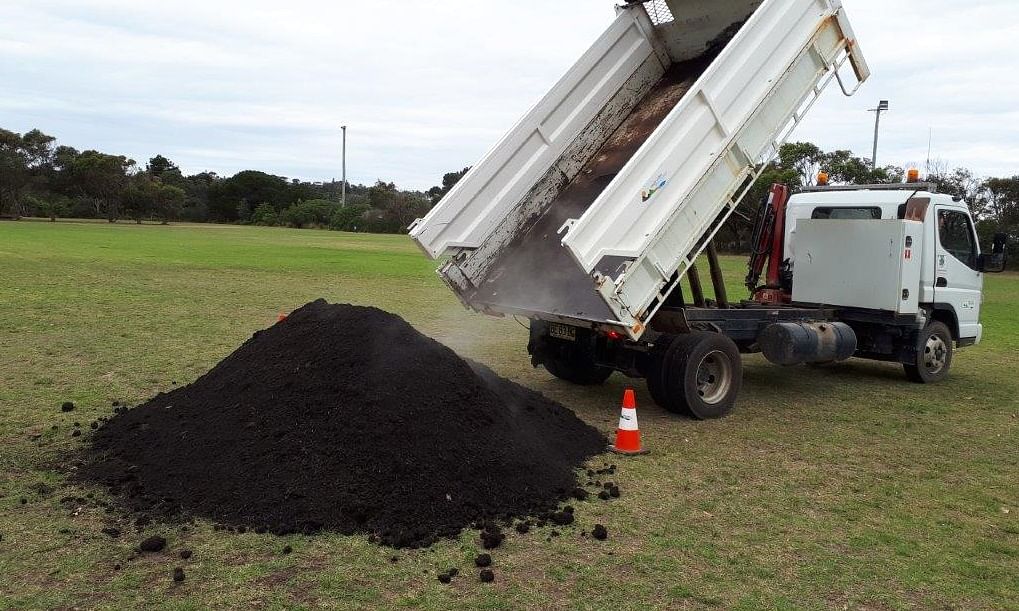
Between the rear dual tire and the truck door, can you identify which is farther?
the truck door

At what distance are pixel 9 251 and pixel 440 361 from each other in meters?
26.5

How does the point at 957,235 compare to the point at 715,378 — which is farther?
the point at 957,235

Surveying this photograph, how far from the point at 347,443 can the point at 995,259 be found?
9.16 meters

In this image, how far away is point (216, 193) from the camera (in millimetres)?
87688

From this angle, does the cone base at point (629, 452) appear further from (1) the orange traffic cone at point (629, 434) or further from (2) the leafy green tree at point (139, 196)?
(2) the leafy green tree at point (139, 196)

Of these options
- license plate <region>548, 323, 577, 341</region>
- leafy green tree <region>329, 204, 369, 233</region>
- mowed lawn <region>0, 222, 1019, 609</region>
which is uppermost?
leafy green tree <region>329, 204, 369, 233</region>

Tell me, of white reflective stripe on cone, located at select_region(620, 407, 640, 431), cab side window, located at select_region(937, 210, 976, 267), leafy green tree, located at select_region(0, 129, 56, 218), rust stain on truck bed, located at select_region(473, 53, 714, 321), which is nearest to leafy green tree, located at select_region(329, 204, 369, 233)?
leafy green tree, located at select_region(0, 129, 56, 218)

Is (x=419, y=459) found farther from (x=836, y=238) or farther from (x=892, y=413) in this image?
(x=836, y=238)

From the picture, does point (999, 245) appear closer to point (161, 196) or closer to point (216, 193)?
point (161, 196)

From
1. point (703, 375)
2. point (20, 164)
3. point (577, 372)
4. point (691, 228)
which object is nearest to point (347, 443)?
point (691, 228)

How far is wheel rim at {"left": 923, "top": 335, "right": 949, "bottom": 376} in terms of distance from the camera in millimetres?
9766

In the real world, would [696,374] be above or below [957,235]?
below

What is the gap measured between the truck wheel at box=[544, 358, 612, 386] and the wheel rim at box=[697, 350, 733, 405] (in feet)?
4.67

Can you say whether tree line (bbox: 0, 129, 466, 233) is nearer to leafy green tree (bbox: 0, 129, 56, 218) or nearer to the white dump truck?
leafy green tree (bbox: 0, 129, 56, 218)
